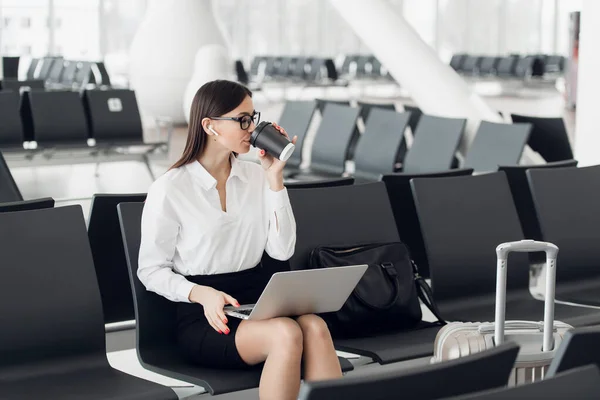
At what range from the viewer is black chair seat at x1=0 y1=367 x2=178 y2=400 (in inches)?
107

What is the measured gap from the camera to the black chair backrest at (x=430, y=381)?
58.1 inches

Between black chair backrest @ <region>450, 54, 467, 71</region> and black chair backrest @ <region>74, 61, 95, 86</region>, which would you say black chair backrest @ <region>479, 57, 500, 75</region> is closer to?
black chair backrest @ <region>450, 54, 467, 71</region>

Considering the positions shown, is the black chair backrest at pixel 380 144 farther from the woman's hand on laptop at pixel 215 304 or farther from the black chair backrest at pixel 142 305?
the woman's hand on laptop at pixel 215 304

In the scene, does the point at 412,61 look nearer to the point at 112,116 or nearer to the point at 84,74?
the point at 112,116

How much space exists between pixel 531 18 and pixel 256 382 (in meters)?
25.6

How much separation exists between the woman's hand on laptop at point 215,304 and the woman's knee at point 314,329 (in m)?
0.21

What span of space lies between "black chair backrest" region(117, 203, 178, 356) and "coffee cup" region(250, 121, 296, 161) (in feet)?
1.63

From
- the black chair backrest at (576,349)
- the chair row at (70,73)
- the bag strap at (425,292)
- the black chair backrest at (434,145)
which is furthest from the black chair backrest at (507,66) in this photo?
the black chair backrest at (576,349)

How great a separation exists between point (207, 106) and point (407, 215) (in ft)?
4.39

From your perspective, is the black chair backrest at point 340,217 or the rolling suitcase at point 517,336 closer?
the rolling suitcase at point 517,336

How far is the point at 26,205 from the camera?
3.12 metres

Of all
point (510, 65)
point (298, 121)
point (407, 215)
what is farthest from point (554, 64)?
point (407, 215)

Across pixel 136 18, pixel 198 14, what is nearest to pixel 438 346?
pixel 198 14

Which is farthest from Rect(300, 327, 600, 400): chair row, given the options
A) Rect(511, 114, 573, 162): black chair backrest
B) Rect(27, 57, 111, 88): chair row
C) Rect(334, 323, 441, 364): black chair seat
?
Rect(27, 57, 111, 88): chair row
